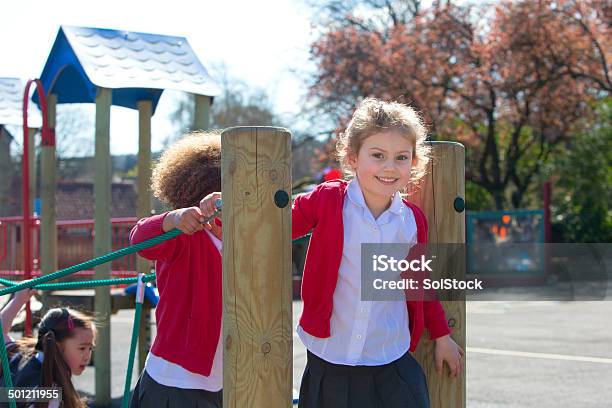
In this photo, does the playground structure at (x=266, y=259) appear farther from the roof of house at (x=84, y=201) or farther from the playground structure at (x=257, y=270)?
the roof of house at (x=84, y=201)

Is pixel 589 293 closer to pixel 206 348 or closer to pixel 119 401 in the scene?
pixel 119 401

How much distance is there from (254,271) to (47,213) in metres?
4.28

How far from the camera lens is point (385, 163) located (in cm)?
264

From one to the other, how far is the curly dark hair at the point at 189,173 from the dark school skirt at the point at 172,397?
2.09 ft

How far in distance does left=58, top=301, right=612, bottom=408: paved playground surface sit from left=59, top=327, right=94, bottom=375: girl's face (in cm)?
227

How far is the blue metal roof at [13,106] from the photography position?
7.07m

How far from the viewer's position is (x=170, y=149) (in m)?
3.15

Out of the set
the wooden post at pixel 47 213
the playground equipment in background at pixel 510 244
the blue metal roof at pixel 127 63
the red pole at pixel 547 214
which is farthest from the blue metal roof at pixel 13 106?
the red pole at pixel 547 214

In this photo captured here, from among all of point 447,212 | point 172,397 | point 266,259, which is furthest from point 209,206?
point 447,212

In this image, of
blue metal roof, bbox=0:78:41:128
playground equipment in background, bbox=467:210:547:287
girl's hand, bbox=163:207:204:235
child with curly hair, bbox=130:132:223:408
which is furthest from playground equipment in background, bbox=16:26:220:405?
playground equipment in background, bbox=467:210:547:287

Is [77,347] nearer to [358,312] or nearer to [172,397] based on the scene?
[172,397]

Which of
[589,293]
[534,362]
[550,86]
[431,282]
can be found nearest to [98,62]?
[431,282]

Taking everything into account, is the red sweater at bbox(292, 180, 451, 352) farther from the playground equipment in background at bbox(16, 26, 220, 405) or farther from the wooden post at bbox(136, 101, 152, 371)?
the wooden post at bbox(136, 101, 152, 371)

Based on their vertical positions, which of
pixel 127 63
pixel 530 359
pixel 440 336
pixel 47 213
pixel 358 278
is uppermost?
pixel 127 63
